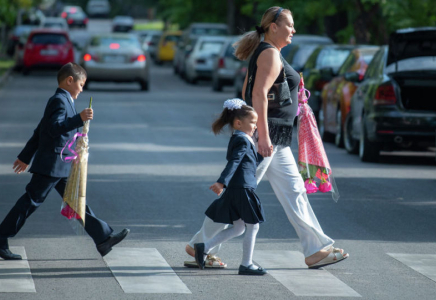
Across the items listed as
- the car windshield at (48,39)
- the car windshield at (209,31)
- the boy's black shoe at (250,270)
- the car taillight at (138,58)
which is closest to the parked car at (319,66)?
the car taillight at (138,58)

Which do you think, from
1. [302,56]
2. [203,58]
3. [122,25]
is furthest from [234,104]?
[122,25]

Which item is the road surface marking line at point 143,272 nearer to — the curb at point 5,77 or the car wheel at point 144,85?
the car wheel at point 144,85

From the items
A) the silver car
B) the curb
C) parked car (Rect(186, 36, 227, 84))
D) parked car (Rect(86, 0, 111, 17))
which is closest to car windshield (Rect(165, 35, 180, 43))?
the curb

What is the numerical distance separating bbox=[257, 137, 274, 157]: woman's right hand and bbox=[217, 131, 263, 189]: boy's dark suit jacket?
0.05 metres

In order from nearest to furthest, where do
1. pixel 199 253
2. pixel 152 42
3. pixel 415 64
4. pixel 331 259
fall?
pixel 199 253
pixel 331 259
pixel 415 64
pixel 152 42

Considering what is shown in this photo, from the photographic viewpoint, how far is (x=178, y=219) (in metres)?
9.59

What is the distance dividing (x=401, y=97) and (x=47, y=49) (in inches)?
931

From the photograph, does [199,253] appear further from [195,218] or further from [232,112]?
[195,218]

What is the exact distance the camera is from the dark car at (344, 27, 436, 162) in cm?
1423

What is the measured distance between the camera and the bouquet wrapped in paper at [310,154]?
7.79 meters

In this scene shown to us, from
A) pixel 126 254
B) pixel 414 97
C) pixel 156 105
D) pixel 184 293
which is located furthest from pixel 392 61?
pixel 156 105

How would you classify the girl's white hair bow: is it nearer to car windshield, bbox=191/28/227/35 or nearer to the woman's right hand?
the woman's right hand

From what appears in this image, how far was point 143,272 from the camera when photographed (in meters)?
7.27

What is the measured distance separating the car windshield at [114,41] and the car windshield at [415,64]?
1728 cm
